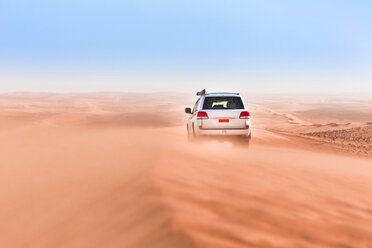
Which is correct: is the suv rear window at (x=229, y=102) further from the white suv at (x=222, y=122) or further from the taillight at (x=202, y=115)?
the taillight at (x=202, y=115)

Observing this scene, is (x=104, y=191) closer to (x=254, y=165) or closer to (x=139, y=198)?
(x=139, y=198)

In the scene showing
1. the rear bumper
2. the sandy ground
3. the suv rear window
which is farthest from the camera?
the suv rear window

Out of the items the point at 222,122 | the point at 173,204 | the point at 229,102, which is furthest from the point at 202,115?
the point at 173,204

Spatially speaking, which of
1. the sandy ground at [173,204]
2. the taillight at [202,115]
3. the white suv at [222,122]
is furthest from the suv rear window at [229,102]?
the sandy ground at [173,204]

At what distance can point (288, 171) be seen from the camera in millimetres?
6918

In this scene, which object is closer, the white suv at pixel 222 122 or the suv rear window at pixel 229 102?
the white suv at pixel 222 122

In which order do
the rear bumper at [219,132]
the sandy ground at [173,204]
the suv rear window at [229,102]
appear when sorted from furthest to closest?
the suv rear window at [229,102] → the rear bumper at [219,132] → the sandy ground at [173,204]

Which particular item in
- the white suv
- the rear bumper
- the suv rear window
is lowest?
the rear bumper

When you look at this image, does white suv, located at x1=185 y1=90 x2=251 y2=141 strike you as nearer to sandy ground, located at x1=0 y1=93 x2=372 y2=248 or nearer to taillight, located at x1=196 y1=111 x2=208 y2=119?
taillight, located at x1=196 y1=111 x2=208 y2=119

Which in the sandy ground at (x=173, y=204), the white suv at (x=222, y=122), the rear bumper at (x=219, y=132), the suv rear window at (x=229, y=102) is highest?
the suv rear window at (x=229, y=102)

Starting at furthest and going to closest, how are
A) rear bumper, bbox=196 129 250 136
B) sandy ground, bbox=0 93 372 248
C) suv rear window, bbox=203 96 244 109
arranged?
1. suv rear window, bbox=203 96 244 109
2. rear bumper, bbox=196 129 250 136
3. sandy ground, bbox=0 93 372 248

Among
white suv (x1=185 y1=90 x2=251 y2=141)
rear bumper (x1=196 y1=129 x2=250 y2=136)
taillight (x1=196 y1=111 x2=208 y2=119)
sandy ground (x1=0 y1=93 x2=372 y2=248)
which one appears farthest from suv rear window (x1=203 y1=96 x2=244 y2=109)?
sandy ground (x1=0 y1=93 x2=372 y2=248)

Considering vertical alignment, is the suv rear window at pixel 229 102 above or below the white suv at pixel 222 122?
above

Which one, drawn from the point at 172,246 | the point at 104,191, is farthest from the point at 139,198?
the point at 172,246
